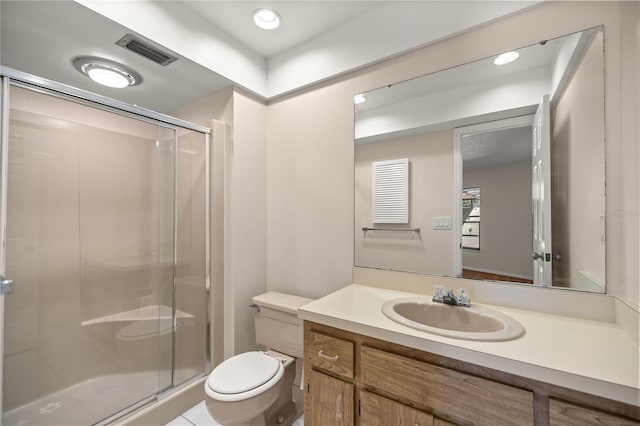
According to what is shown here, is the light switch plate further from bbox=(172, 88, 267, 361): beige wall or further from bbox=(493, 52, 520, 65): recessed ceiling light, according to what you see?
bbox=(172, 88, 267, 361): beige wall

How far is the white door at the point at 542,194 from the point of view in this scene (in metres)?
1.20

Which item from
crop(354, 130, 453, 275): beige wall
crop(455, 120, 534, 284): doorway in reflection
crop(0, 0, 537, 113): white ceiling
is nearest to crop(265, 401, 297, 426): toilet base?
crop(354, 130, 453, 275): beige wall

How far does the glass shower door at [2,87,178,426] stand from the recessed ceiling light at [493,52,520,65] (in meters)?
2.06

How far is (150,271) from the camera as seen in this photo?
1938 millimetres

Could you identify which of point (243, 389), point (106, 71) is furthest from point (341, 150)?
point (106, 71)

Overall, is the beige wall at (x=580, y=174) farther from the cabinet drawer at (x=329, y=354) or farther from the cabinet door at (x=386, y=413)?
the cabinet drawer at (x=329, y=354)

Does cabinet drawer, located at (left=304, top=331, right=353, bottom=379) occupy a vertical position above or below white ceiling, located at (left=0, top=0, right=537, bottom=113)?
below

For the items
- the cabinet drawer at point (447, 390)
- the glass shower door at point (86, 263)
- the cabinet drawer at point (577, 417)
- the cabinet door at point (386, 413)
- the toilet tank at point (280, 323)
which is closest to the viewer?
the cabinet drawer at point (577, 417)

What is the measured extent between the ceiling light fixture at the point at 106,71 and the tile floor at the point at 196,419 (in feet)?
7.62

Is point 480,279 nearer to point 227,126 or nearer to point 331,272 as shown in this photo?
point 331,272

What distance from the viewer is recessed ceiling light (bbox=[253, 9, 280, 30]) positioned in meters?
1.62

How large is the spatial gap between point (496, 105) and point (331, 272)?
4.40ft

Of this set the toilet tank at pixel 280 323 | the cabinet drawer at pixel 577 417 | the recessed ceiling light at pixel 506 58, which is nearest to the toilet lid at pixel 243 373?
the toilet tank at pixel 280 323

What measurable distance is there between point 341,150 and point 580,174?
1.20m
